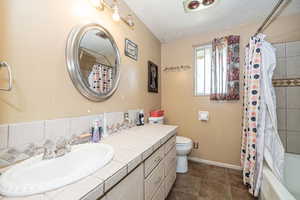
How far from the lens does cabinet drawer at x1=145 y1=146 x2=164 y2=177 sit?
97 centimetres

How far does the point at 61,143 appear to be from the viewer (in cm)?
83

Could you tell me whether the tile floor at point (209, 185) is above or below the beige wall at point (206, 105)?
below

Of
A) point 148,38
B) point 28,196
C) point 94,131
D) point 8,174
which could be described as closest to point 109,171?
point 28,196

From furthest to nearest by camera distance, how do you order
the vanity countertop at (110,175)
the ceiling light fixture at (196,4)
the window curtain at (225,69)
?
the window curtain at (225,69)
the ceiling light fixture at (196,4)
the vanity countertop at (110,175)

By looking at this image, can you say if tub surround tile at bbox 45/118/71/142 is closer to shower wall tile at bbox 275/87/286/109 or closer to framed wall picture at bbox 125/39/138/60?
framed wall picture at bbox 125/39/138/60

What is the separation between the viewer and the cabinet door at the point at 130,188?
649 mm

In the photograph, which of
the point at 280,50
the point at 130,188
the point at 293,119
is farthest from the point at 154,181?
the point at 280,50

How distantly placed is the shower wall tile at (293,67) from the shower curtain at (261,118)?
599mm

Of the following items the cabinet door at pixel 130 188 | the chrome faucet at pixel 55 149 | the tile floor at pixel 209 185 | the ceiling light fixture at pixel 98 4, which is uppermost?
the ceiling light fixture at pixel 98 4

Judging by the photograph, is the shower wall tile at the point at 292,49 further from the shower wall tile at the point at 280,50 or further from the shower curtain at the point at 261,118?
the shower curtain at the point at 261,118

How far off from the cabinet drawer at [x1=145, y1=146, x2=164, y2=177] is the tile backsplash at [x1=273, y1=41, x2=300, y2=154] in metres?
1.87

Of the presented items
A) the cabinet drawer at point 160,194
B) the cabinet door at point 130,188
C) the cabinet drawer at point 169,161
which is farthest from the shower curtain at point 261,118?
the cabinet door at point 130,188

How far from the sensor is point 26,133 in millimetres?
740

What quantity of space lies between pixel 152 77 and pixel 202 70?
0.94 metres
